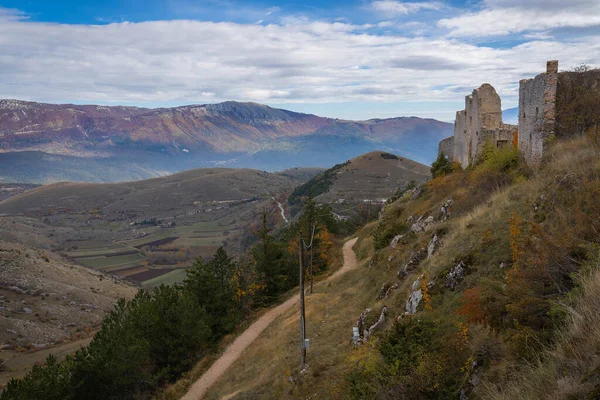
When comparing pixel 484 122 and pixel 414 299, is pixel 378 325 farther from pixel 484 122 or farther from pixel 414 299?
pixel 484 122

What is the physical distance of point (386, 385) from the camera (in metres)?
8.49

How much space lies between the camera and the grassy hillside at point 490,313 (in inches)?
238

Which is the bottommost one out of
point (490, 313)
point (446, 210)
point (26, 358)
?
point (26, 358)

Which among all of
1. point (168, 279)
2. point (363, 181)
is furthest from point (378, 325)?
point (363, 181)

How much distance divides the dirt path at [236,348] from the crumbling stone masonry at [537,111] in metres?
20.4

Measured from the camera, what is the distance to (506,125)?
27344 millimetres

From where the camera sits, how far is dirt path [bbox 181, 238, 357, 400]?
22797 mm

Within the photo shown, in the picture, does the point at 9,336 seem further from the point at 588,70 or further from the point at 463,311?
the point at 588,70

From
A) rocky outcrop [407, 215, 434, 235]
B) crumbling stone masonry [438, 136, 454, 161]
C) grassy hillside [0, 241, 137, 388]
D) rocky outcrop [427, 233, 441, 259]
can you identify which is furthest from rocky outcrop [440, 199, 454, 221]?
grassy hillside [0, 241, 137, 388]

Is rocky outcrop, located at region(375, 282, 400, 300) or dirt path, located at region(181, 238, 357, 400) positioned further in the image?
dirt path, located at region(181, 238, 357, 400)

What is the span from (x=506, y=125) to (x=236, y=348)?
23721 mm

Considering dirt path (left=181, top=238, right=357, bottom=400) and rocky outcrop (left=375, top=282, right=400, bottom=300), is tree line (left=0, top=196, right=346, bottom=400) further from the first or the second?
rocky outcrop (left=375, top=282, right=400, bottom=300)

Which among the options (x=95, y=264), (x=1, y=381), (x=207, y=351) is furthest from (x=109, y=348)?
(x=95, y=264)

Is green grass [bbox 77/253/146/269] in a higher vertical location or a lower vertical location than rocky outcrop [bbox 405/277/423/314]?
lower
